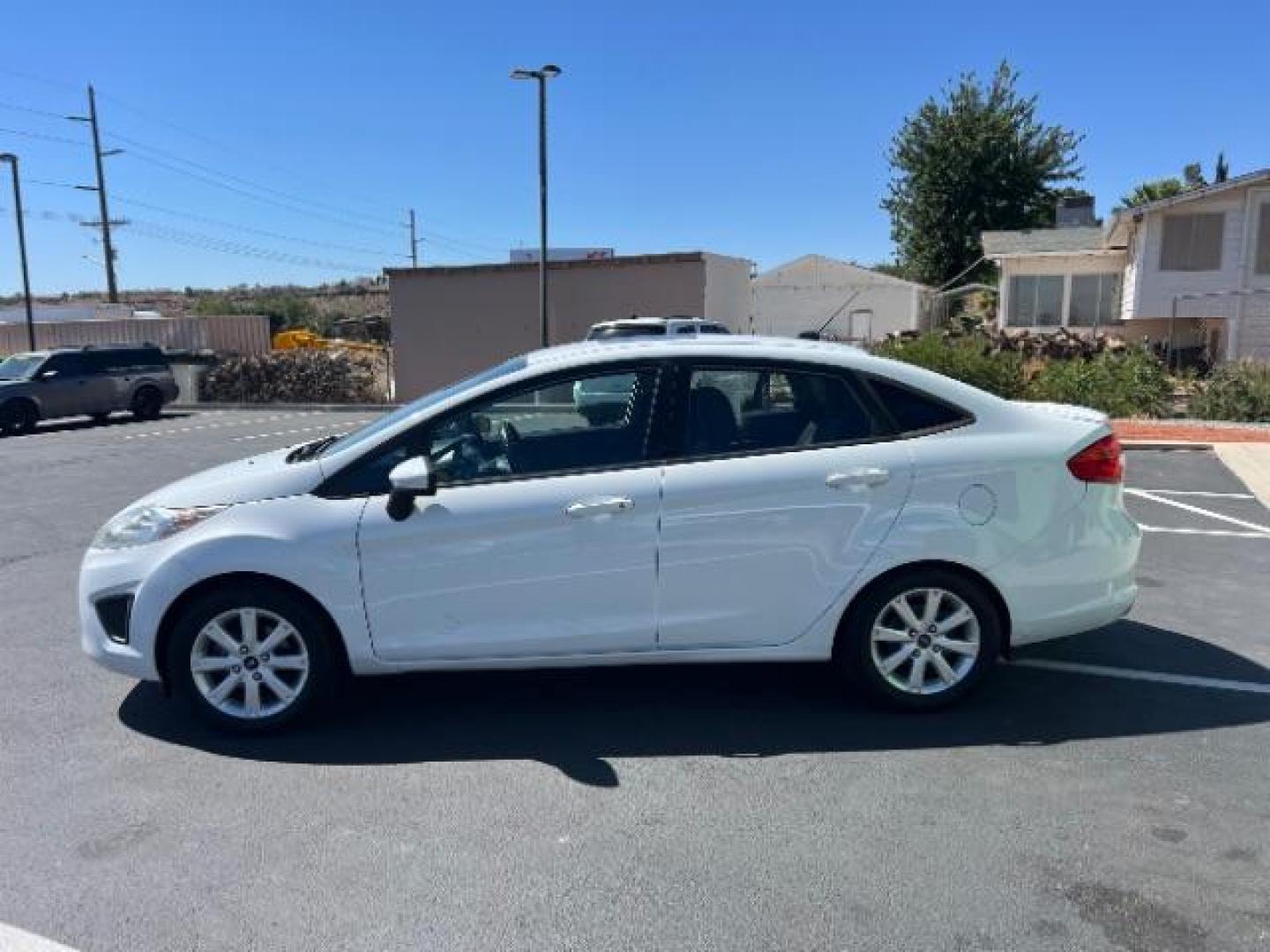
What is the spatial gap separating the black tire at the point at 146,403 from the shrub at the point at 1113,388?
18882 millimetres

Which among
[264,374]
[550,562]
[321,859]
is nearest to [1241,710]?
[550,562]

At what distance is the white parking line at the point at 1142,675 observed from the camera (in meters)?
4.59

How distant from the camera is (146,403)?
22.9 meters

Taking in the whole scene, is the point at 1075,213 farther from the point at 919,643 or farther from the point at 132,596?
the point at 132,596

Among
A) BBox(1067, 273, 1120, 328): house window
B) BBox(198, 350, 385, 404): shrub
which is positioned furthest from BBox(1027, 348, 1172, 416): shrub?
BBox(198, 350, 385, 404): shrub

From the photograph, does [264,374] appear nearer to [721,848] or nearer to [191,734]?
[191,734]

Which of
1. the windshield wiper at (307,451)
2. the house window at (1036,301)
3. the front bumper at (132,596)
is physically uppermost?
the house window at (1036,301)

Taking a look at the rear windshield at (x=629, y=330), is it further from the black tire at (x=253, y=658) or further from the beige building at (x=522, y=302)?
the black tire at (x=253, y=658)

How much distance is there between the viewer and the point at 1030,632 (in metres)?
4.28

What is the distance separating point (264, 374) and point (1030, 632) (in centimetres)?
2707

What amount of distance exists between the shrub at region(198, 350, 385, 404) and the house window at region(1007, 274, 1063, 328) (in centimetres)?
1894

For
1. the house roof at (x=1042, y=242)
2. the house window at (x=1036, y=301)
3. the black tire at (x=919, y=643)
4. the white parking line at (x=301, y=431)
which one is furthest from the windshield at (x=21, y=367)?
the house window at (x=1036, y=301)

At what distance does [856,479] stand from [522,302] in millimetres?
22536

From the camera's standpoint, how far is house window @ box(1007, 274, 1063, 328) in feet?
97.2
